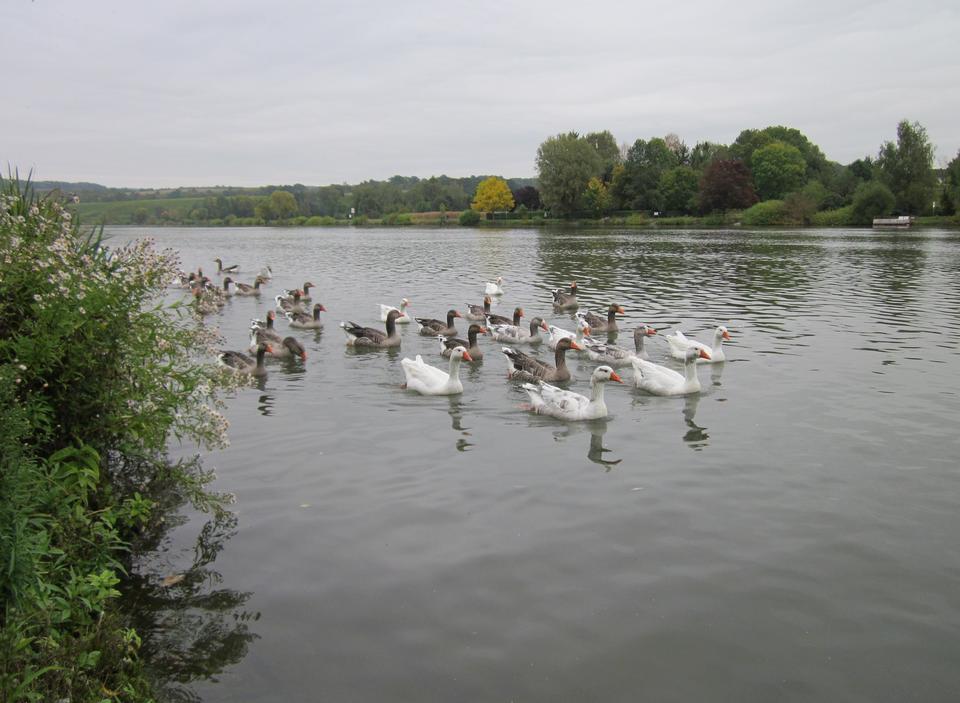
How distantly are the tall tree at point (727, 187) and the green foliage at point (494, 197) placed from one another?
3828 centimetres

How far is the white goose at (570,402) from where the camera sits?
11430 millimetres

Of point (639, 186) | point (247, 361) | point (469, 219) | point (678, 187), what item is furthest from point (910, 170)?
point (247, 361)

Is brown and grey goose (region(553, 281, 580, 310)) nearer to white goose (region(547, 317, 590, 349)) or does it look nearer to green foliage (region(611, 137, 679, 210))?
white goose (region(547, 317, 590, 349))

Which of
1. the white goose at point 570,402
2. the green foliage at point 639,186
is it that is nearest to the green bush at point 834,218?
the green foliage at point 639,186

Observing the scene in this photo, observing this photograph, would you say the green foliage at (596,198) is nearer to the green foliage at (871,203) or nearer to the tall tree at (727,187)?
the tall tree at (727,187)

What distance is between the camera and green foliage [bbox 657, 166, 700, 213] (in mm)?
103500

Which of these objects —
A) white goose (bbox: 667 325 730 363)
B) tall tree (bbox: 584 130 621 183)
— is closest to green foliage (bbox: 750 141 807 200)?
tall tree (bbox: 584 130 621 183)

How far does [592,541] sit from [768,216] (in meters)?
87.3

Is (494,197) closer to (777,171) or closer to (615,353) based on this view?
(777,171)

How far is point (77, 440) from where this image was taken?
19.6 ft

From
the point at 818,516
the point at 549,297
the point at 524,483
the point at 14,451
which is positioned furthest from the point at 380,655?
the point at 549,297

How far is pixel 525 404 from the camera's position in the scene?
41.0 feet

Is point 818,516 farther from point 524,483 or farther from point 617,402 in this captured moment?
point 617,402

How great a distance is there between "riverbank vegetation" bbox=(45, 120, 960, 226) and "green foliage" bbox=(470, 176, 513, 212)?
0.17m
